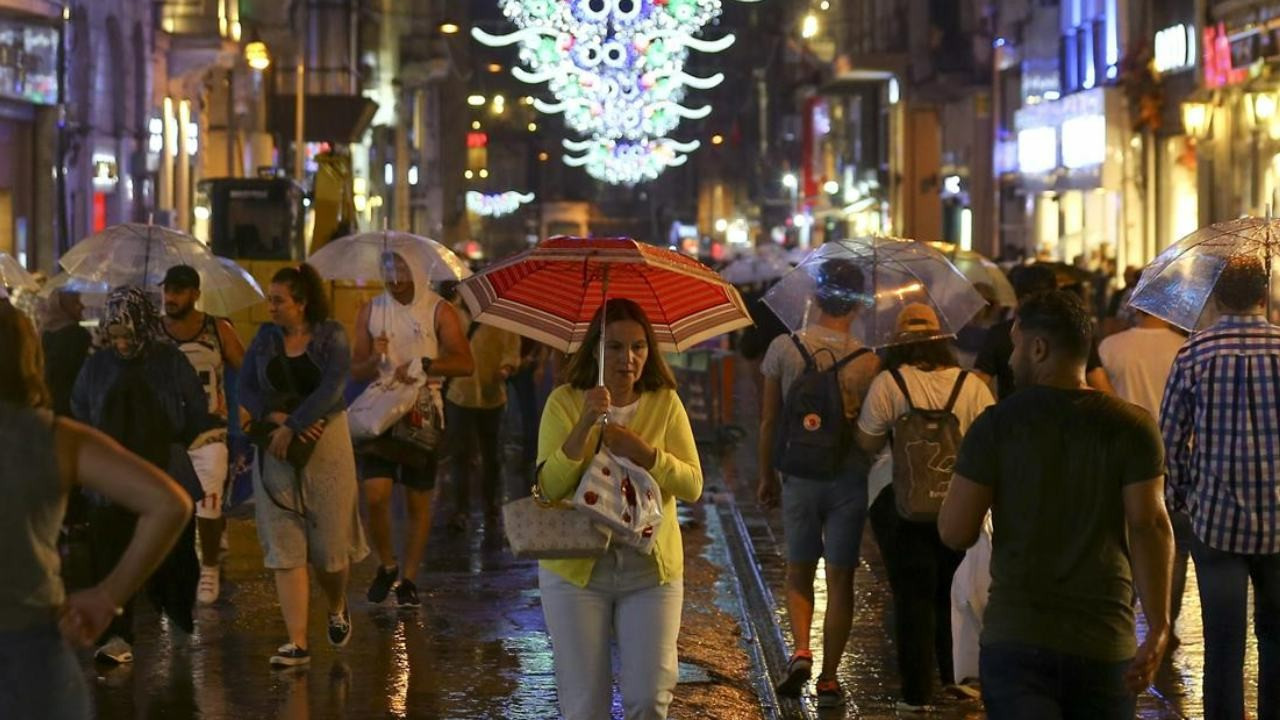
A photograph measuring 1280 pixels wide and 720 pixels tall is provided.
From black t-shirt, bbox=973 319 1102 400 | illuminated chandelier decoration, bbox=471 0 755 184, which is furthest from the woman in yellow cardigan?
illuminated chandelier decoration, bbox=471 0 755 184

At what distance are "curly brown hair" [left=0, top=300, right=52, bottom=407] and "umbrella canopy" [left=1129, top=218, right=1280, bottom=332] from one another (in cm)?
496

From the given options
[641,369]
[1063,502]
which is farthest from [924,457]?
[1063,502]

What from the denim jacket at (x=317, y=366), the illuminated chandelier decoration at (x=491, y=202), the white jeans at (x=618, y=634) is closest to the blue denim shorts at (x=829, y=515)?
the denim jacket at (x=317, y=366)

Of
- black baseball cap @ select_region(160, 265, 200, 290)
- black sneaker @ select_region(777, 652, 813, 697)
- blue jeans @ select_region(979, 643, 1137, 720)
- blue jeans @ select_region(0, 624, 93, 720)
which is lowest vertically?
black sneaker @ select_region(777, 652, 813, 697)

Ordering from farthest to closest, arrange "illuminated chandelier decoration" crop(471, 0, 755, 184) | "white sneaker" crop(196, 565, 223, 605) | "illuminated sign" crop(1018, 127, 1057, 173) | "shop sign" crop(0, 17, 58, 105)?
"illuminated sign" crop(1018, 127, 1057, 173) < "shop sign" crop(0, 17, 58, 105) < "illuminated chandelier decoration" crop(471, 0, 755, 184) < "white sneaker" crop(196, 565, 223, 605)

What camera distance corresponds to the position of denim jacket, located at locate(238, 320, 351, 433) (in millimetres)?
9656

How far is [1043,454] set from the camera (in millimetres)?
5352

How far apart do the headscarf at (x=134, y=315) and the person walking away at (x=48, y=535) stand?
5.01 metres

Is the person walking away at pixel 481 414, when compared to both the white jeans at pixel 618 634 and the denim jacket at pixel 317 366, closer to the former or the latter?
the denim jacket at pixel 317 366

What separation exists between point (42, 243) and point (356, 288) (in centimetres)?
1082

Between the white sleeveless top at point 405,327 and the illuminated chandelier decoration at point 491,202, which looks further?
the illuminated chandelier decoration at point 491,202

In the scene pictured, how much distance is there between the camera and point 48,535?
4.52 meters

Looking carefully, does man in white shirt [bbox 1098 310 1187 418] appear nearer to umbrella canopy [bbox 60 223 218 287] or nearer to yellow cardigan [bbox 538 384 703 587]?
yellow cardigan [bbox 538 384 703 587]

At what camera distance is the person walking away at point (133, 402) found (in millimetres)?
9461
